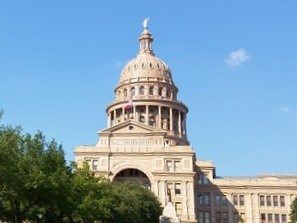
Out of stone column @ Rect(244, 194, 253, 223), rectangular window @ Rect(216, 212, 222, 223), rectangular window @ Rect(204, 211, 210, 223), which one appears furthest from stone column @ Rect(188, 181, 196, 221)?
stone column @ Rect(244, 194, 253, 223)

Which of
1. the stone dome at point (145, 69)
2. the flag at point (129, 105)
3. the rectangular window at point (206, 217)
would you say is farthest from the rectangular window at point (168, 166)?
the stone dome at point (145, 69)

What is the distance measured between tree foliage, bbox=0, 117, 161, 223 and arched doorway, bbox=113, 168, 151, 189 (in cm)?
3183

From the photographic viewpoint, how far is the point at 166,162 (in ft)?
299

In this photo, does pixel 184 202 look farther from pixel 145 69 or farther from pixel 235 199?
pixel 145 69

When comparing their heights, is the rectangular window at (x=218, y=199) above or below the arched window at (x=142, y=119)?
below

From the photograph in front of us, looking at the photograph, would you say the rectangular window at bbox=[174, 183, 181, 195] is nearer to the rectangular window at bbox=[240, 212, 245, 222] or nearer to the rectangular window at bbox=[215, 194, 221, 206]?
the rectangular window at bbox=[215, 194, 221, 206]

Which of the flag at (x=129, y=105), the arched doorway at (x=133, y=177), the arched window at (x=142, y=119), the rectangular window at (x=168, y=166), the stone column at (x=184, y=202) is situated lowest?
the stone column at (x=184, y=202)

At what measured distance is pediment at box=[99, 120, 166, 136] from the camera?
94.9m

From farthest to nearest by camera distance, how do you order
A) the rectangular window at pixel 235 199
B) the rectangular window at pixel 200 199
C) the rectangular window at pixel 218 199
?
the rectangular window at pixel 235 199, the rectangular window at pixel 218 199, the rectangular window at pixel 200 199

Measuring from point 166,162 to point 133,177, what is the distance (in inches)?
276

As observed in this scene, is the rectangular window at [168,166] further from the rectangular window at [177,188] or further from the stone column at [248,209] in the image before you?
the stone column at [248,209]

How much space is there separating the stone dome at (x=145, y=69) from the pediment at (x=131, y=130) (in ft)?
77.8

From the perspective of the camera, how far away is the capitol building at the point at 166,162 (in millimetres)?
90062

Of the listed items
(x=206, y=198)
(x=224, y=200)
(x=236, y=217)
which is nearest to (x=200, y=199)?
(x=206, y=198)
